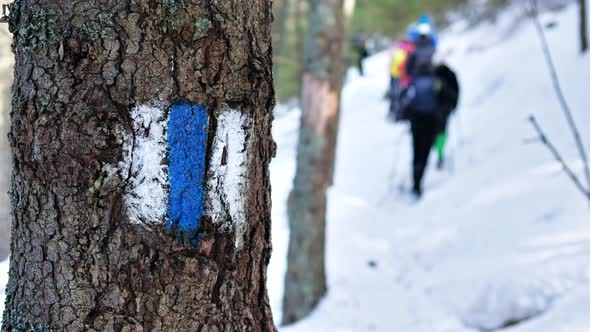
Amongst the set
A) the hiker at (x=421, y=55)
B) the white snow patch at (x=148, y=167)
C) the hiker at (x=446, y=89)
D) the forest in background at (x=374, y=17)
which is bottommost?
the white snow patch at (x=148, y=167)

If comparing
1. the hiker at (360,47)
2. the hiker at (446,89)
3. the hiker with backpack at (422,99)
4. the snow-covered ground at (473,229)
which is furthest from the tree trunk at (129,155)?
the hiker at (360,47)

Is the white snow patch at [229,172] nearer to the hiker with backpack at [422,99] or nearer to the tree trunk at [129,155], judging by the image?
the tree trunk at [129,155]

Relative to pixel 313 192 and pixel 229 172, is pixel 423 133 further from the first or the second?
pixel 229 172

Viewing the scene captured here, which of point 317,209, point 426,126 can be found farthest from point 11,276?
point 426,126

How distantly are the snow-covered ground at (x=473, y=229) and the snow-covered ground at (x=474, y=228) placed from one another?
0.04ft

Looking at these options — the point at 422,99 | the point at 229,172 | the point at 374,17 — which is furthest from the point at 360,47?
the point at 229,172

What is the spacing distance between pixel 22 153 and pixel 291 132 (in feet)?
29.5

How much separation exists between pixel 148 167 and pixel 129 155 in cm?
5

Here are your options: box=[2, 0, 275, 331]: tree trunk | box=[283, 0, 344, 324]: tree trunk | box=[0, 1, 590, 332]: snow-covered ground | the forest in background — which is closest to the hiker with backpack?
box=[0, 1, 590, 332]: snow-covered ground

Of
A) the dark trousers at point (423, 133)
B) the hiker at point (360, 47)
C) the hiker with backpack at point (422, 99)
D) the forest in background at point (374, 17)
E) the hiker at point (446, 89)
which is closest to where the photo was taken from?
the hiker with backpack at point (422, 99)

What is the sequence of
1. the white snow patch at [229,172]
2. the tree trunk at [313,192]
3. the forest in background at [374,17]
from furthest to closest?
1. the forest in background at [374,17]
2. the tree trunk at [313,192]
3. the white snow patch at [229,172]

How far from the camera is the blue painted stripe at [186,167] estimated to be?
1.36 meters

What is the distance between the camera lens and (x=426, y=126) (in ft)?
22.5

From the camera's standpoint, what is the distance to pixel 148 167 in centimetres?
135
